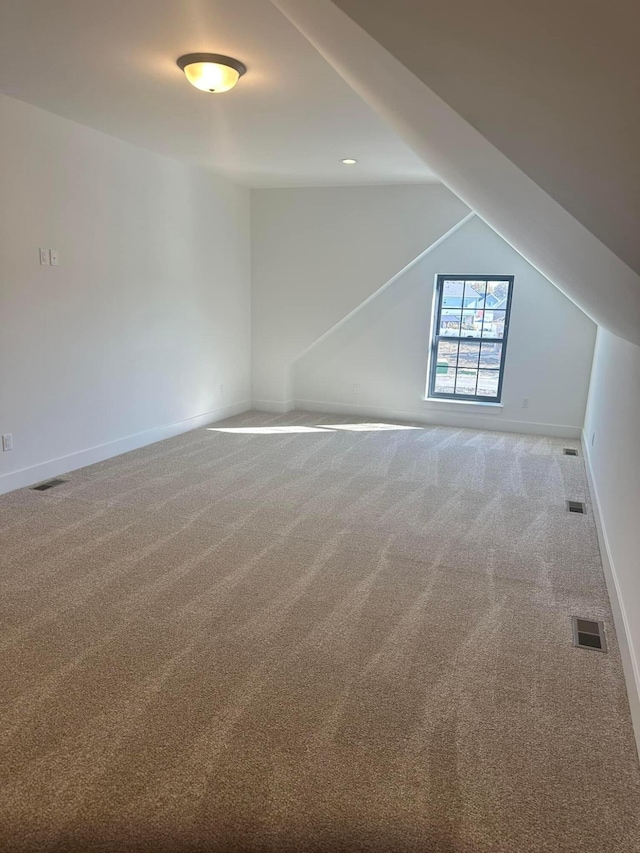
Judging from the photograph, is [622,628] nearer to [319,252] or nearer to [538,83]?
[538,83]

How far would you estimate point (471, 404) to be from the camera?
612 cm

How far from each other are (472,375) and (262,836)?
213 inches

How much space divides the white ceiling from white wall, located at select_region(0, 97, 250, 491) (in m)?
0.30

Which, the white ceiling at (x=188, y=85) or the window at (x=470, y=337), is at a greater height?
the white ceiling at (x=188, y=85)

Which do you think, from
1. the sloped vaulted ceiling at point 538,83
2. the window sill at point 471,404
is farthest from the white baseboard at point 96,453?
the sloped vaulted ceiling at point 538,83

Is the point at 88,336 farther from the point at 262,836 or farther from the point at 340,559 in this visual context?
the point at 262,836

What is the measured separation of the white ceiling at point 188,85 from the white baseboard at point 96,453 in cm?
244

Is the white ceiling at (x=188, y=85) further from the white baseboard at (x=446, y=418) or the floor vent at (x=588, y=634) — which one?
the floor vent at (x=588, y=634)

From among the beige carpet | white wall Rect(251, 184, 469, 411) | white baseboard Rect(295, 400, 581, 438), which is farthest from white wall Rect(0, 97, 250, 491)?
white baseboard Rect(295, 400, 581, 438)

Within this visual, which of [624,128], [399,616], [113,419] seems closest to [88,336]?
[113,419]

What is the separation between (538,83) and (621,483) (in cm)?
222

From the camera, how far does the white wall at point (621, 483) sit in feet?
6.90

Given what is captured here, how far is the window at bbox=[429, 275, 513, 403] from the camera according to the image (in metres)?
5.91

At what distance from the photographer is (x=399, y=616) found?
2486mm
